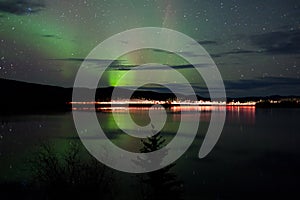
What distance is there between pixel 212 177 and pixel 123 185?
770 cm

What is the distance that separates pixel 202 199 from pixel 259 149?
23591 mm

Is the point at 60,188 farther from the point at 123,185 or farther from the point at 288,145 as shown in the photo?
the point at 288,145

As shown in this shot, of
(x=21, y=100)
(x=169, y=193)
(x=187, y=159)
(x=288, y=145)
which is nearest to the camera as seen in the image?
(x=169, y=193)

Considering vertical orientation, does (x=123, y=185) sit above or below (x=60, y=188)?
below

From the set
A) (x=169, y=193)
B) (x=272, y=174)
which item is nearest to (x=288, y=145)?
(x=272, y=174)

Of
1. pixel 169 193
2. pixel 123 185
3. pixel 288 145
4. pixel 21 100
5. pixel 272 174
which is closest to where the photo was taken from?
pixel 169 193

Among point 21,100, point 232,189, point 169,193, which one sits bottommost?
point 232,189

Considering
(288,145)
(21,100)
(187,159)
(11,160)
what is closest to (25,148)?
(11,160)

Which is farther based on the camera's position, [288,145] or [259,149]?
[288,145]

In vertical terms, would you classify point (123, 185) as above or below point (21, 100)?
below

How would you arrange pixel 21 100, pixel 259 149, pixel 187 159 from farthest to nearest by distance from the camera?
pixel 21 100 → pixel 259 149 → pixel 187 159

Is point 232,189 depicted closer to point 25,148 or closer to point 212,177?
point 212,177

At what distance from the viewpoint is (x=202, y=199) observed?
21188mm

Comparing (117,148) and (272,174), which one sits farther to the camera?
(117,148)
